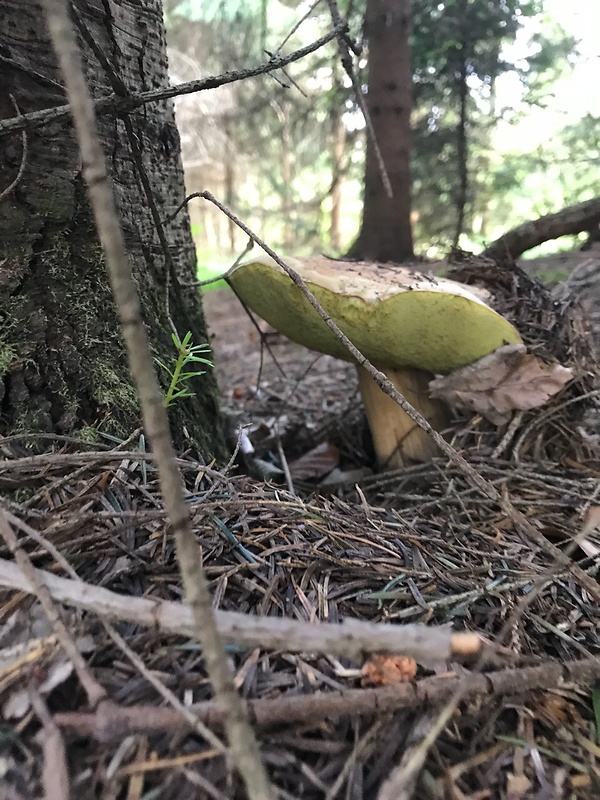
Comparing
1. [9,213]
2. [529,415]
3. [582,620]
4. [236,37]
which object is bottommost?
[582,620]

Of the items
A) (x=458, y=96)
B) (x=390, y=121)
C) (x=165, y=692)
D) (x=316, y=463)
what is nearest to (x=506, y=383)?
(x=316, y=463)

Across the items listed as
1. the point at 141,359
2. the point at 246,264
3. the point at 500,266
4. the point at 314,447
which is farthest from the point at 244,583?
the point at 500,266

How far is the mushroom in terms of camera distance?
48.8 inches

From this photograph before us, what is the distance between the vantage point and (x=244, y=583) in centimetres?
79

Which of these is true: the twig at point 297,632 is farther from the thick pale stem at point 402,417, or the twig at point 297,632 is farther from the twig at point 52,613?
the thick pale stem at point 402,417

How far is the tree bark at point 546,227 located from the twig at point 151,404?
1755 mm

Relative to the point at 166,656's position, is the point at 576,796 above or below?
below

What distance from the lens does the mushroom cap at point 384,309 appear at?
1.23 meters

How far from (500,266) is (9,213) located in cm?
150

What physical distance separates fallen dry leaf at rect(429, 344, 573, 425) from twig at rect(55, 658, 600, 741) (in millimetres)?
800

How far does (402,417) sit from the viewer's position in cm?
163

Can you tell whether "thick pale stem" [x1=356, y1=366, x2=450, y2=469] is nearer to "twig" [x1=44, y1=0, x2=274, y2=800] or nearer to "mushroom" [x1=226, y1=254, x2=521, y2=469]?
"mushroom" [x1=226, y1=254, x2=521, y2=469]

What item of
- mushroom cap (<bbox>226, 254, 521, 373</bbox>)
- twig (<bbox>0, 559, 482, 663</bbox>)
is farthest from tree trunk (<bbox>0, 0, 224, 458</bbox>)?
twig (<bbox>0, 559, 482, 663</bbox>)

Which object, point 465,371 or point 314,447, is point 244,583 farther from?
point 314,447
